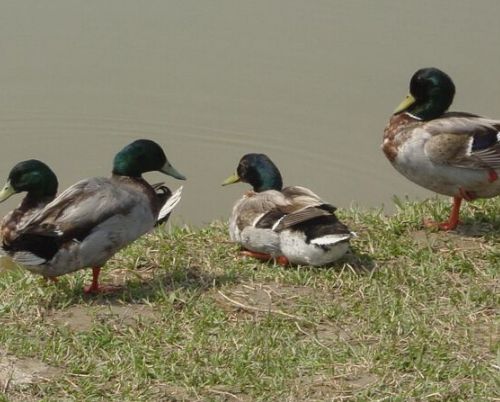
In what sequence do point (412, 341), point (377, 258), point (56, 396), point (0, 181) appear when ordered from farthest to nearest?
point (0, 181) → point (377, 258) → point (412, 341) → point (56, 396)

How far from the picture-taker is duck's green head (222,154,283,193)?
7.09 meters

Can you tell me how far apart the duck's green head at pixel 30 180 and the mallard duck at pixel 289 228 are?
1056mm

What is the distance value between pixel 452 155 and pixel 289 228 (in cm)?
121

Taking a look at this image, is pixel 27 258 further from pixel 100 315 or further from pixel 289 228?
pixel 289 228

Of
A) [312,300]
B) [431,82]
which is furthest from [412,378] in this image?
[431,82]

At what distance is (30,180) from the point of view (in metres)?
6.49

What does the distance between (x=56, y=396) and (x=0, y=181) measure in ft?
13.0

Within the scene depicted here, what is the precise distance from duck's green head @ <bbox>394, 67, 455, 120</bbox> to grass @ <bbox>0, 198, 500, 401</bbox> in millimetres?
838

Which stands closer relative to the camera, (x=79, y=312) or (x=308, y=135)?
(x=79, y=312)

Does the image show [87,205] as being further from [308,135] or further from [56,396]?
[308,135]

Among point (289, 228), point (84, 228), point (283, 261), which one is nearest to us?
point (84, 228)

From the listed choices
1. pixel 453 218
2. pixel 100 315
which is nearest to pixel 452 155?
pixel 453 218

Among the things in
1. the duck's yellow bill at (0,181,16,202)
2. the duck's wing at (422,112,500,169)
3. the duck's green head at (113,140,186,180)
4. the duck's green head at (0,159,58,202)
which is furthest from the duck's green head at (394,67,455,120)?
the duck's yellow bill at (0,181,16,202)

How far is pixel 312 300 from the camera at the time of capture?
232 inches
